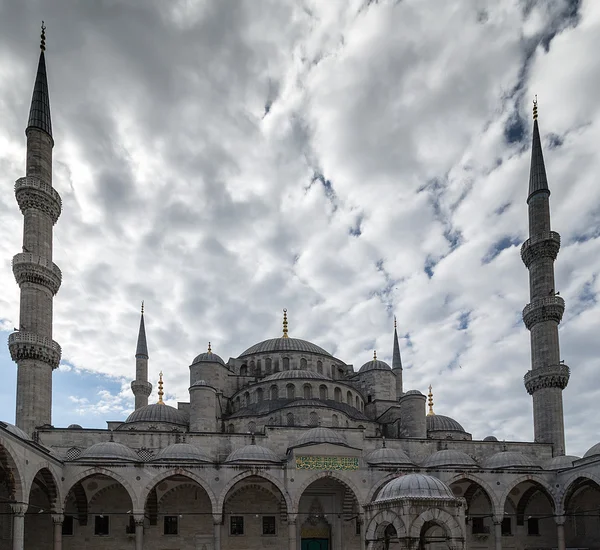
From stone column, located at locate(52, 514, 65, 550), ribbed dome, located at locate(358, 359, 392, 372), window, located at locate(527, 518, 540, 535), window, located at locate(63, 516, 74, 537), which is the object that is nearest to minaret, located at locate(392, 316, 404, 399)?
ribbed dome, located at locate(358, 359, 392, 372)

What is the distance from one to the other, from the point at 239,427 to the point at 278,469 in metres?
5.59

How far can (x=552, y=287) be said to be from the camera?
1188 inches

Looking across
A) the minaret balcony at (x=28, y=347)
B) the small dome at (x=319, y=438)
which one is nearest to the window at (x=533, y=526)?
the small dome at (x=319, y=438)

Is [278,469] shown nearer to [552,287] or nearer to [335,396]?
[335,396]

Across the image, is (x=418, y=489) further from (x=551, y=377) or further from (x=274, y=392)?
(x=551, y=377)

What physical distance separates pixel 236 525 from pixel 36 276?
12033 mm

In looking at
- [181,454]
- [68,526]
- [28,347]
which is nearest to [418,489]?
[181,454]

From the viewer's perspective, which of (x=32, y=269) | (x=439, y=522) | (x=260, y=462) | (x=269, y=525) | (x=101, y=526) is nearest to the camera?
(x=439, y=522)

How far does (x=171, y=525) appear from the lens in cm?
2481

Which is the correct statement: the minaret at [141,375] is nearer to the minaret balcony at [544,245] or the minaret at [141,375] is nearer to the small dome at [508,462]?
the small dome at [508,462]

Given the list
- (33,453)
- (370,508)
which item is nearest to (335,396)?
(33,453)

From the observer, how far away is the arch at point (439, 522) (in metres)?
→ 10.6

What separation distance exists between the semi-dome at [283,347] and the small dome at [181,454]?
11535mm

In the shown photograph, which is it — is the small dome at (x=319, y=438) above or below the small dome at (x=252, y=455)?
above
